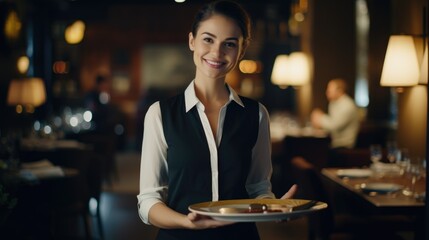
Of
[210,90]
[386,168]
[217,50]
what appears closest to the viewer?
[217,50]

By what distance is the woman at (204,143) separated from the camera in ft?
7.65

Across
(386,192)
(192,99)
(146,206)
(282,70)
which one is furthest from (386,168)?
(282,70)

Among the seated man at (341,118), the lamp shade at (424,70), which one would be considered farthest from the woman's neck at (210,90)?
the seated man at (341,118)

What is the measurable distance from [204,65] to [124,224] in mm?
5911

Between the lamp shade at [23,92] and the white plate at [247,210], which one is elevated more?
the lamp shade at [23,92]

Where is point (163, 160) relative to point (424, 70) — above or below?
below

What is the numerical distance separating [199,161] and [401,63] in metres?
3.62

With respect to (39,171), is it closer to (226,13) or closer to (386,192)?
(386,192)

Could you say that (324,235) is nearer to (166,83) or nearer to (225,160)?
(225,160)

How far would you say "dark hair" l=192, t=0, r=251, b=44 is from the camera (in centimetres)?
236

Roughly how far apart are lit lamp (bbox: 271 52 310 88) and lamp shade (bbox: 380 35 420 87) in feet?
18.0

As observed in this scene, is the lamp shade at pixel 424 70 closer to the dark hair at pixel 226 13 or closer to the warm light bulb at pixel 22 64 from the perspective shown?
the dark hair at pixel 226 13

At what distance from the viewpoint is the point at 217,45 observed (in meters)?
2.33

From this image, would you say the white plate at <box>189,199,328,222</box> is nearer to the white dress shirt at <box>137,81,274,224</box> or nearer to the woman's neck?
the white dress shirt at <box>137,81,274,224</box>
